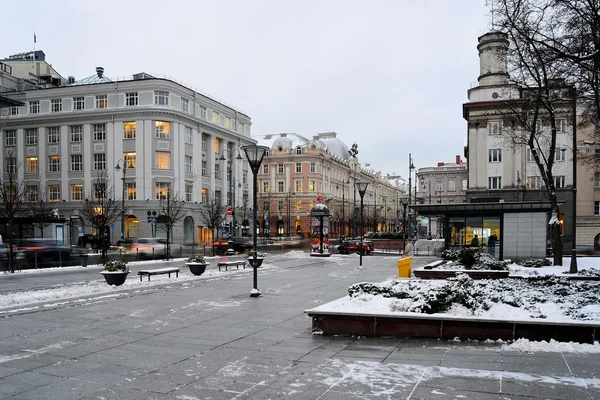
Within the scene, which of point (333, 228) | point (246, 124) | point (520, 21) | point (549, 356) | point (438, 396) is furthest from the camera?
point (333, 228)

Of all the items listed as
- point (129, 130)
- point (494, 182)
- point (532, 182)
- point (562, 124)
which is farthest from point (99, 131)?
point (562, 124)

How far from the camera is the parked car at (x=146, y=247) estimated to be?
118 feet

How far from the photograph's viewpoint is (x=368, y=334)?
29.1ft

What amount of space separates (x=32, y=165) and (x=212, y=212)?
A: 2563 centimetres

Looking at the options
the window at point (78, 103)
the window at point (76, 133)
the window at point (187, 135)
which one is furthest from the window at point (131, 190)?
the window at point (78, 103)

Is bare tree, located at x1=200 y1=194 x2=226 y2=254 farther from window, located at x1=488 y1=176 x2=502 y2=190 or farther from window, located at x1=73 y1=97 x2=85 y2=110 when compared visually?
window, located at x1=488 y1=176 x2=502 y2=190

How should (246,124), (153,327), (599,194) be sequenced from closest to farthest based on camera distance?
(153,327)
(599,194)
(246,124)

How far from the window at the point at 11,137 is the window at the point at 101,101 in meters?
13.6

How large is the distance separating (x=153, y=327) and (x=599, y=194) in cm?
5749

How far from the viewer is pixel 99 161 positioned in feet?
193

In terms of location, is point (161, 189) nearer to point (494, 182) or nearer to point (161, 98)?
point (161, 98)

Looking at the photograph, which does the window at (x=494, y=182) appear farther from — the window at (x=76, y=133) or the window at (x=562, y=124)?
the window at (x=76, y=133)

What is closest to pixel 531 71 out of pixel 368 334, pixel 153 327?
pixel 368 334

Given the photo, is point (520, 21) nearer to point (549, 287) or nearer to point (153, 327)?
point (549, 287)
